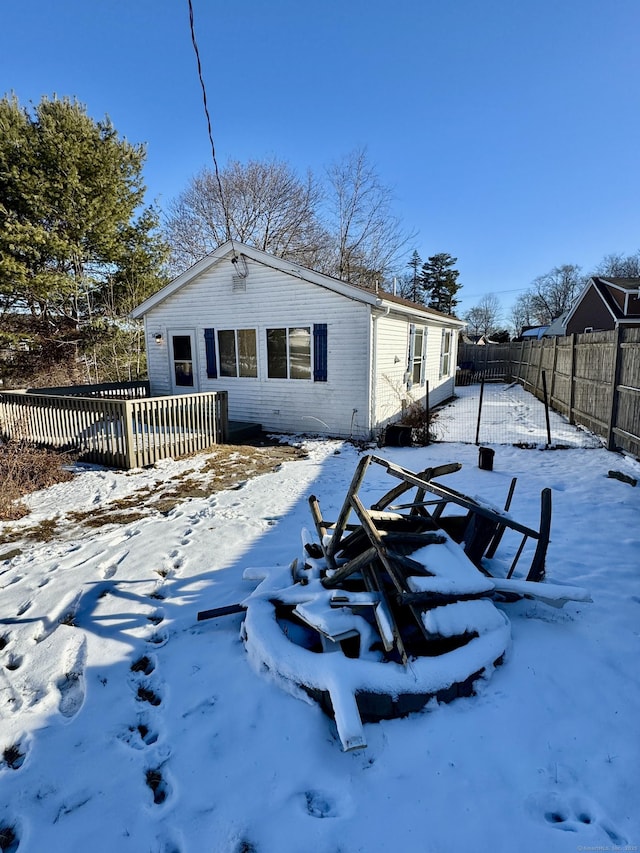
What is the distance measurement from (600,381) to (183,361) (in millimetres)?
10149

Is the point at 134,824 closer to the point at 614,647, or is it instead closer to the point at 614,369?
the point at 614,647

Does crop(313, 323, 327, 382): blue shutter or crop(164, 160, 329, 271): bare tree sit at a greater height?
crop(164, 160, 329, 271): bare tree

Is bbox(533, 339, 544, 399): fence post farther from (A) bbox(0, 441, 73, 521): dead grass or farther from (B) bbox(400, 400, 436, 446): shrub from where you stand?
(A) bbox(0, 441, 73, 521): dead grass

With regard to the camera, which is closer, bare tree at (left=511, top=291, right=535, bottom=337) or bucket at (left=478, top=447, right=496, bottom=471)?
bucket at (left=478, top=447, right=496, bottom=471)

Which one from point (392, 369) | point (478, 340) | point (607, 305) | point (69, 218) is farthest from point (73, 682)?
point (478, 340)

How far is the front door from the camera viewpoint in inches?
450

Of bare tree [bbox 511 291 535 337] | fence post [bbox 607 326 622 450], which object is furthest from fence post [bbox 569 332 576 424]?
bare tree [bbox 511 291 535 337]

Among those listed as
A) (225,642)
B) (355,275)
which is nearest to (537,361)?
(355,275)

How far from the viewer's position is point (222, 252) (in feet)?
33.5

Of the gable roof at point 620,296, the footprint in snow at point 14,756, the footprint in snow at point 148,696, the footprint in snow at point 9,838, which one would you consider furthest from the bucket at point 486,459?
the gable roof at point 620,296

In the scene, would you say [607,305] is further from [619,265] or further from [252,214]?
[619,265]

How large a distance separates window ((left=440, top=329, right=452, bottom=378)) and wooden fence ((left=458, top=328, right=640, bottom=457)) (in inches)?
132

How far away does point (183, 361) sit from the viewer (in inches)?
458

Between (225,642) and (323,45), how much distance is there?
10.1m
